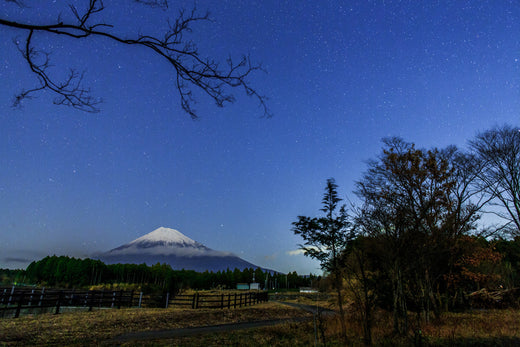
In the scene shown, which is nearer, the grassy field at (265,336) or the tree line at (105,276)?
the grassy field at (265,336)

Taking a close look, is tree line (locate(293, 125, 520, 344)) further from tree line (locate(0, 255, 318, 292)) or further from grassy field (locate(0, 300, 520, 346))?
tree line (locate(0, 255, 318, 292))

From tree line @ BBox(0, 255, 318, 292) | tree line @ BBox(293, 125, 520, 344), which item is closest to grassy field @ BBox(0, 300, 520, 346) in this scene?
tree line @ BBox(293, 125, 520, 344)

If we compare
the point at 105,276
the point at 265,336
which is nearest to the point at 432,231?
the point at 265,336

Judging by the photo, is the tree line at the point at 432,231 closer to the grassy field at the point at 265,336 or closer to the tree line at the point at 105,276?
the grassy field at the point at 265,336

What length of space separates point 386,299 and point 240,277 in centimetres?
11205

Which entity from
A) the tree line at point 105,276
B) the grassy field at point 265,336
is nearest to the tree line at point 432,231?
the grassy field at point 265,336

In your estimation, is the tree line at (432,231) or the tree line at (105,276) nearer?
the tree line at (432,231)

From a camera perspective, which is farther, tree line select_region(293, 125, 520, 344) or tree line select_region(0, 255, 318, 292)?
tree line select_region(0, 255, 318, 292)

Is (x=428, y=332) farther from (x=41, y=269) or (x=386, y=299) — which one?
(x=41, y=269)

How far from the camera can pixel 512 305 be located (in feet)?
Answer: 71.1

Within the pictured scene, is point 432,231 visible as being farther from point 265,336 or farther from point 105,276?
point 105,276

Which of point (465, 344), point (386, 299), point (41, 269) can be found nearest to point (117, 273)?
point (41, 269)

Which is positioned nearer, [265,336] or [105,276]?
[265,336]

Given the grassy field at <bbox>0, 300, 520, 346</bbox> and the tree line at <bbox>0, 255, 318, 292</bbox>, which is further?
the tree line at <bbox>0, 255, 318, 292</bbox>
